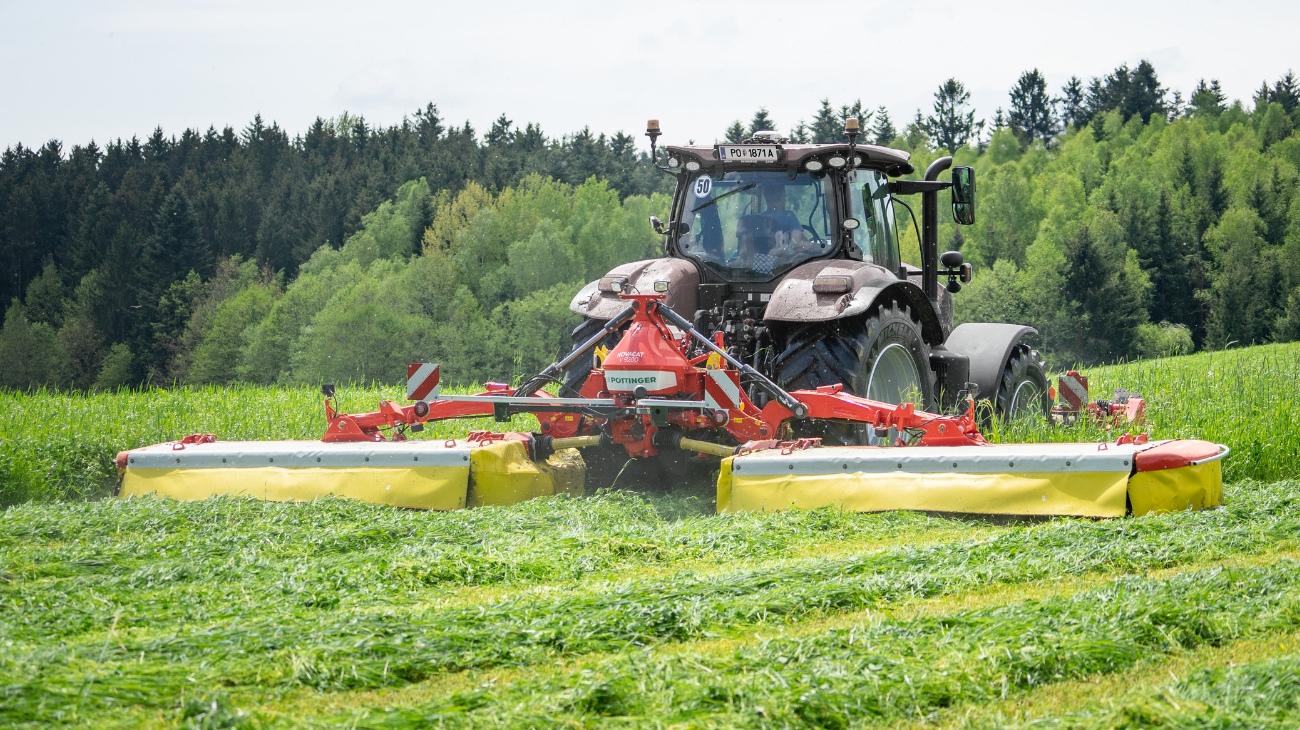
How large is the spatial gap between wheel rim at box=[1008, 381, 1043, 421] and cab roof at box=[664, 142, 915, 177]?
182cm

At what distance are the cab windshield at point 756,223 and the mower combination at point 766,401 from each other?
0.5 inches

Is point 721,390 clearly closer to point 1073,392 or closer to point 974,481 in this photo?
point 974,481

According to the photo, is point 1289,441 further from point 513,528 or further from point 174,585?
point 174,585

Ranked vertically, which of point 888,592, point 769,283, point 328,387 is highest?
point 769,283

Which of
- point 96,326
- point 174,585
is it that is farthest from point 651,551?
point 96,326

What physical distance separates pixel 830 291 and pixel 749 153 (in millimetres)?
1216

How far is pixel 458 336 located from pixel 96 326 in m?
17.5

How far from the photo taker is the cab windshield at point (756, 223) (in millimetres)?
7727

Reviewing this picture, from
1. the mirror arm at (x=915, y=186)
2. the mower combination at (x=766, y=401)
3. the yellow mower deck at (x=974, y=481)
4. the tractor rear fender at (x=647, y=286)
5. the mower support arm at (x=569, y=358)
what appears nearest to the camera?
the yellow mower deck at (x=974, y=481)

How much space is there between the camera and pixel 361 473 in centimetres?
664

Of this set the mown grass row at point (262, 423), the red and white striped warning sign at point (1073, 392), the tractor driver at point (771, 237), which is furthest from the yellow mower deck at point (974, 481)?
the red and white striped warning sign at point (1073, 392)

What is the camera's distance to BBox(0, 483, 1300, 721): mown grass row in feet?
10.6

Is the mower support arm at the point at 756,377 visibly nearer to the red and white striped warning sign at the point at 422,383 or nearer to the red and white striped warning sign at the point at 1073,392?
the red and white striped warning sign at the point at 422,383

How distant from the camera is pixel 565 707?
3031 millimetres
